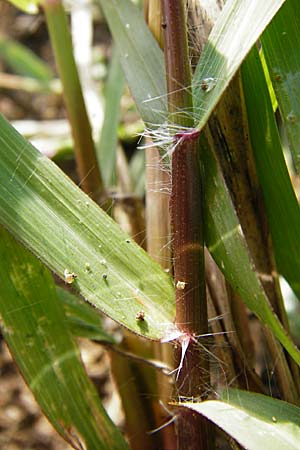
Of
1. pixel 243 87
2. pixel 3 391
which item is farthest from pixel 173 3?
pixel 3 391

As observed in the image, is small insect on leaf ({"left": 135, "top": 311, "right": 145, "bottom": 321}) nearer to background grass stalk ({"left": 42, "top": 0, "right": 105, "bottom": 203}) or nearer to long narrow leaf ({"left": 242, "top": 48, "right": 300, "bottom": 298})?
long narrow leaf ({"left": 242, "top": 48, "right": 300, "bottom": 298})

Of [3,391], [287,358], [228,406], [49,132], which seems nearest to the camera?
[228,406]

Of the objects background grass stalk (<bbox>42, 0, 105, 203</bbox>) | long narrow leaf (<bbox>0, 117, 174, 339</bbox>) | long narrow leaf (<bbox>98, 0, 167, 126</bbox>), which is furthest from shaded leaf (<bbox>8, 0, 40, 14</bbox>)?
long narrow leaf (<bbox>0, 117, 174, 339</bbox>)

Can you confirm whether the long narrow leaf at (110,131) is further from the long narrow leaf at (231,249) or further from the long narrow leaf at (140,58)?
the long narrow leaf at (231,249)

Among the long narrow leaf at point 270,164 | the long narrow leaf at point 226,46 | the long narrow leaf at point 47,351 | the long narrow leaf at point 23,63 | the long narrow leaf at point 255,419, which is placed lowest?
the long narrow leaf at point 255,419

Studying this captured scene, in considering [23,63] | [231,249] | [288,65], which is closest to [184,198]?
[231,249]

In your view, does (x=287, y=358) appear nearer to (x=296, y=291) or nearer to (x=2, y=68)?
(x=296, y=291)

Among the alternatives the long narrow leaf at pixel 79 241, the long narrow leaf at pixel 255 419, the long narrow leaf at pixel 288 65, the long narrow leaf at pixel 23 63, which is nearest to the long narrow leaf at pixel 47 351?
the long narrow leaf at pixel 79 241
